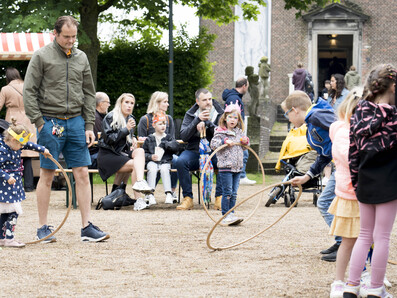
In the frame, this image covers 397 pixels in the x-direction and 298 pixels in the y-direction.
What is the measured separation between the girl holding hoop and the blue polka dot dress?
2.52m

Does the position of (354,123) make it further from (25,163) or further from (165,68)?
(165,68)

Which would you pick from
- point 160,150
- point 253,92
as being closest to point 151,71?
point 253,92

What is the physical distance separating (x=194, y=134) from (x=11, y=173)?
3966 millimetres

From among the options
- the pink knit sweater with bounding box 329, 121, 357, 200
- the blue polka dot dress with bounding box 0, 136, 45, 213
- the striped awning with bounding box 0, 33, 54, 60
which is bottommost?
the blue polka dot dress with bounding box 0, 136, 45, 213

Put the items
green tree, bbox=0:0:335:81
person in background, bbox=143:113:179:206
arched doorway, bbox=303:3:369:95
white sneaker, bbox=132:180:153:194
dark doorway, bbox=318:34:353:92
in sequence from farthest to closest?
dark doorway, bbox=318:34:353:92 < arched doorway, bbox=303:3:369:95 < green tree, bbox=0:0:335:81 < person in background, bbox=143:113:179:206 < white sneaker, bbox=132:180:153:194

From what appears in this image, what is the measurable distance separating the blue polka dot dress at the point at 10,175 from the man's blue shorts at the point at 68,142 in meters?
0.27

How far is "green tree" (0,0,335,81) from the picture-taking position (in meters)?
15.0

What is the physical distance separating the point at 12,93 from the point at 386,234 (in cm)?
968

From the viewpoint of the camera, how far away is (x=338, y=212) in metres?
4.98

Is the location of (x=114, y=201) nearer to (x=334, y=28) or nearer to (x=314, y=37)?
(x=314, y=37)

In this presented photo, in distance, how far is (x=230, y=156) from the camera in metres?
8.46

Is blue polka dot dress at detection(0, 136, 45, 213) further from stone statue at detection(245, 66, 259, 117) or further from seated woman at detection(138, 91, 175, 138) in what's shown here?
stone statue at detection(245, 66, 259, 117)

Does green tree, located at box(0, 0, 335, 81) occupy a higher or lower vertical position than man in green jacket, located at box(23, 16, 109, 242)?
higher

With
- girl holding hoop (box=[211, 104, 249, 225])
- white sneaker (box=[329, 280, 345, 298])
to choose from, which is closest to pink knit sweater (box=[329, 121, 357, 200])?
white sneaker (box=[329, 280, 345, 298])
